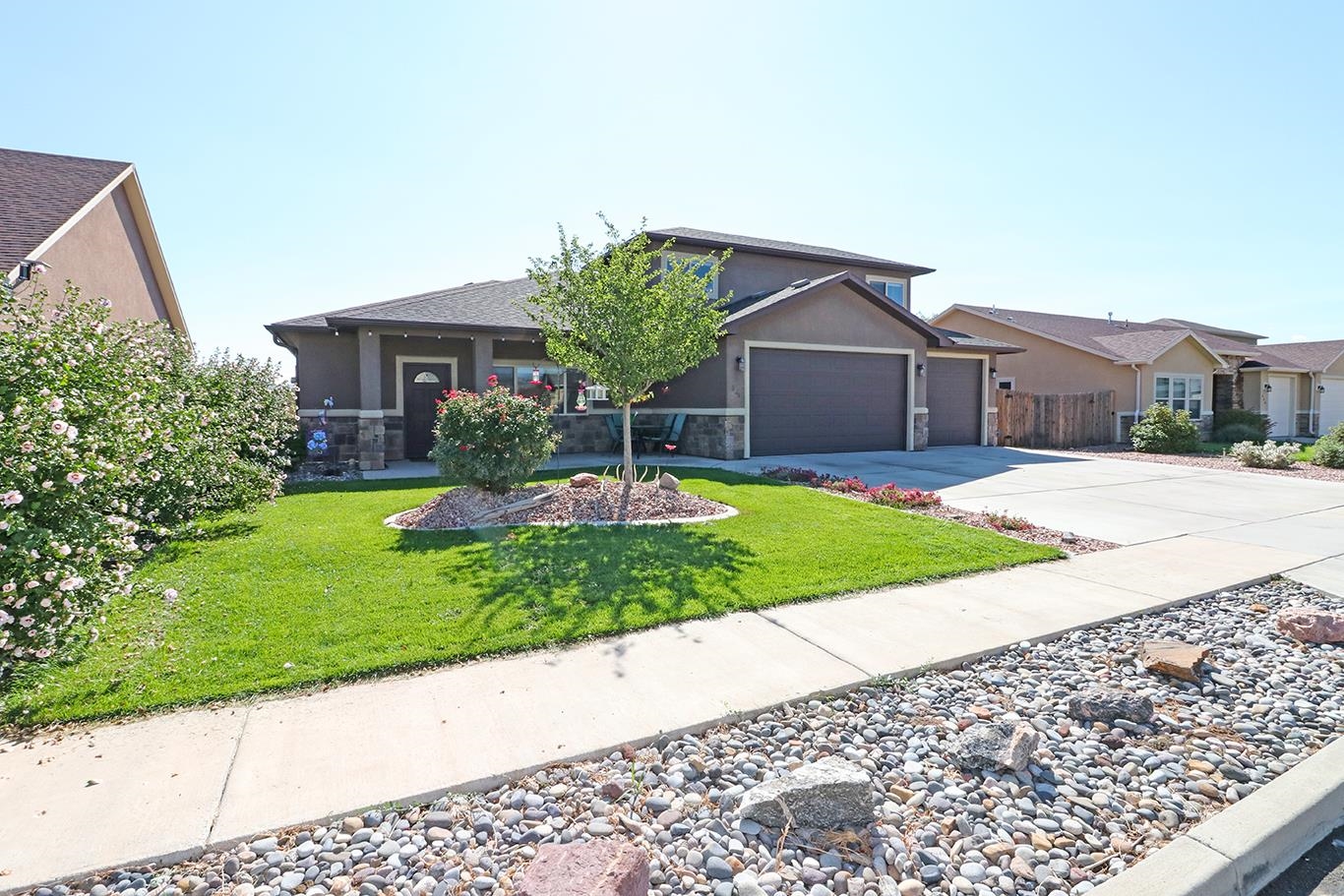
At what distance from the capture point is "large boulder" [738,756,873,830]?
2.50 meters

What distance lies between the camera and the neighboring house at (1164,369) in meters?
22.7

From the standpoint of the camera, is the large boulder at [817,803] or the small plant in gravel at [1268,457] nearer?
the large boulder at [817,803]

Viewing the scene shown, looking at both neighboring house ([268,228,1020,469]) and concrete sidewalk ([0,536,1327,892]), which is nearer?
concrete sidewalk ([0,536,1327,892])

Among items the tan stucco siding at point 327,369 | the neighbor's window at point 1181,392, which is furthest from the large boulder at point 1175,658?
the neighbor's window at point 1181,392

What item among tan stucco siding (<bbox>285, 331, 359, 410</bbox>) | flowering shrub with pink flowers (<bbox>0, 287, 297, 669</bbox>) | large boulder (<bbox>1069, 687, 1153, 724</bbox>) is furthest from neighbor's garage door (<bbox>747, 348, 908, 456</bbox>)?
large boulder (<bbox>1069, 687, 1153, 724</bbox>)

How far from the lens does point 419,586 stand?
212 inches

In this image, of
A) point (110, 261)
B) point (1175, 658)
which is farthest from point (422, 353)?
point (1175, 658)

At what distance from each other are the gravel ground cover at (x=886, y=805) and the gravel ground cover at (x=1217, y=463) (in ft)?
44.7

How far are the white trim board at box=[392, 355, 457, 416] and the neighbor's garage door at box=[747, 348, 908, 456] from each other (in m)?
7.20

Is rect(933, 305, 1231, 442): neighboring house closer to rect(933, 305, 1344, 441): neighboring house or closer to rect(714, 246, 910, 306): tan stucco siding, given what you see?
rect(933, 305, 1344, 441): neighboring house

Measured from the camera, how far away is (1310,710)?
137 inches

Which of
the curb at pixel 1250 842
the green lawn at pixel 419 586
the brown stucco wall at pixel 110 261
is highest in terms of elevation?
the brown stucco wall at pixel 110 261

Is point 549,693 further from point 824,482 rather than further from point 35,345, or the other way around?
point 824,482

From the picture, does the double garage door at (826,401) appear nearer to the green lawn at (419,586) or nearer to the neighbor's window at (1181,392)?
the green lawn at (419,586)
